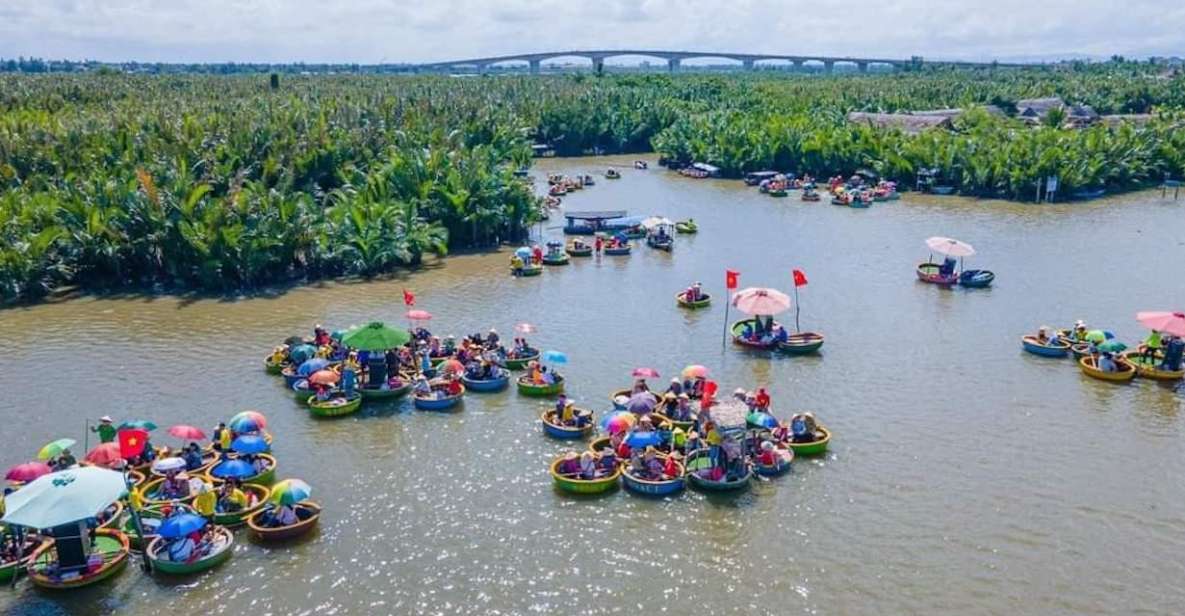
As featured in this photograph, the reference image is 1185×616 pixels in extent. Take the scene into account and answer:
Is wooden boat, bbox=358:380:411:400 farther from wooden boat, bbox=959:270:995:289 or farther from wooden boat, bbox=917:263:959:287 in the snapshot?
wooden boat, bbox=959:270:995:289

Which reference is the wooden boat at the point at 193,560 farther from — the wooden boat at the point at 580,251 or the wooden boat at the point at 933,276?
the wooden boat at the point at 933,276

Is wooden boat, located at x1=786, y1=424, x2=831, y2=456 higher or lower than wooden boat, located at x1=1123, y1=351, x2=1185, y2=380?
below

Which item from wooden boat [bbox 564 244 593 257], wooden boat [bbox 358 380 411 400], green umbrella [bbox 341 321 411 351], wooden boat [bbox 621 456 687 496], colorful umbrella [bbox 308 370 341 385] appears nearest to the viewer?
wooden boat [bbox 621 456 687 496]

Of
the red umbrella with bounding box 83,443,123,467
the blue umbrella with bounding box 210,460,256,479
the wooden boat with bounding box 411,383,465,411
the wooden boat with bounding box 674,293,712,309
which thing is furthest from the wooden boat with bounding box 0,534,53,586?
the wooden boat with bounding box 674,293,712,309

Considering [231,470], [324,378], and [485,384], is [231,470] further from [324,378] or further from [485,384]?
[485,384]

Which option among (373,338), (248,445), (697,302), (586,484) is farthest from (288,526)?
(697,302)

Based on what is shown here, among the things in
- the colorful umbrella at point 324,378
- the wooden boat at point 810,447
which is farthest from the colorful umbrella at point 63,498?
the wooden boat at point 810,447
